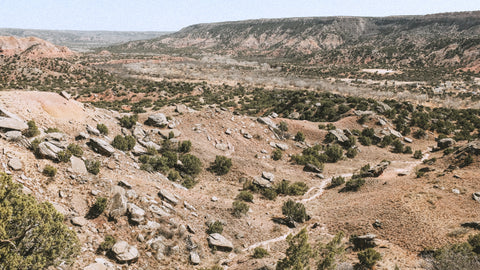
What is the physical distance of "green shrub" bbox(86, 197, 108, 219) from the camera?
14.7 metres

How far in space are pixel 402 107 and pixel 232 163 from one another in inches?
1559

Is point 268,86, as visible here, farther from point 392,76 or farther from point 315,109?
point 392,76

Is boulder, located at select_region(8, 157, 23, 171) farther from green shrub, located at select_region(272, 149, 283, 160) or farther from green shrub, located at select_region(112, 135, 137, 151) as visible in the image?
green shrub, located at select_region(272, 149, 283, 160)

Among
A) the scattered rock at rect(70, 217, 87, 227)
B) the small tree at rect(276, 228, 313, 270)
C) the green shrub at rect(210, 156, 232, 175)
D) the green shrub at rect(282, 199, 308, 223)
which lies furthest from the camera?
the green shrub at rect(210, 156, 232, 175)

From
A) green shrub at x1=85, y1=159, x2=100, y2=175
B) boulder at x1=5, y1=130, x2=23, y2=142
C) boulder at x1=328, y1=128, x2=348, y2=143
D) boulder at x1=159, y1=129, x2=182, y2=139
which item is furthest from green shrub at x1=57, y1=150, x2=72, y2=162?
boulder at x1=328, y1=128, x2=348, y2=143

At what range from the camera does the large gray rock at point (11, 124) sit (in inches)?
682

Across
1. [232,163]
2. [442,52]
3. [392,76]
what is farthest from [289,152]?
[442,52]

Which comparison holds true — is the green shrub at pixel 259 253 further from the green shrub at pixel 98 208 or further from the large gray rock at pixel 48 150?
the large gray rock at pixel 48 150

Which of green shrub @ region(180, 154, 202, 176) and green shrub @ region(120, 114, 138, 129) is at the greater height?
green shrub @ region(120, 114, 138, 129)

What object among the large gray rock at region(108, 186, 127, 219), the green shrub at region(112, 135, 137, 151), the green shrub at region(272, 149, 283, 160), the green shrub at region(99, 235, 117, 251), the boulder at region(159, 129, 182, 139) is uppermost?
the green shrub at region(112, 135, 137, 151)

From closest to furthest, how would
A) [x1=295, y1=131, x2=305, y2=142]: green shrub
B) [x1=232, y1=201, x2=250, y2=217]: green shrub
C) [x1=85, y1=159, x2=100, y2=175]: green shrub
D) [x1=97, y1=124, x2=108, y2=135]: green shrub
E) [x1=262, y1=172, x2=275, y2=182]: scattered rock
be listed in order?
[x1=85, y1=159, x2=100, y2=175]: green shrub < [x1=232, y1=201, x2=250, y2=217]: green shrub < [x1=97, y1=124, x2=108, y2=135]: green shrub < [x1=262, y1=172, x2=275, y2=182]: scattered rock < [x1=295, y1=131, x2=305, y2=142]: green shrub

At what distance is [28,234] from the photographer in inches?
369

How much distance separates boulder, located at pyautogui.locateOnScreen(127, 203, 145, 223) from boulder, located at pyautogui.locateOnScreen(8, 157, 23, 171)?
20.2 ft

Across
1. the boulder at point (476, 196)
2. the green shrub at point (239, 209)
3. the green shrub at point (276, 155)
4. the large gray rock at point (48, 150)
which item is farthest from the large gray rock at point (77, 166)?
the boulder at point (476, 196)
